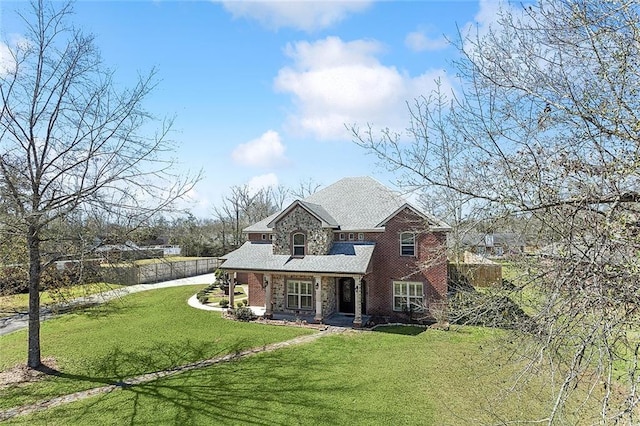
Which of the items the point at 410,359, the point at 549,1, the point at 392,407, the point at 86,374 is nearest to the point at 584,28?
the point at 549,1

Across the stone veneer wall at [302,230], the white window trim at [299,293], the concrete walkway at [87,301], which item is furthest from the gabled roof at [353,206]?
the concrete walkway at [87,301]

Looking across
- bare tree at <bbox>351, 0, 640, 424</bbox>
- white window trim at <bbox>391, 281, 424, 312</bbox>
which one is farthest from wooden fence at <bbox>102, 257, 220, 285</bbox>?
bare tree at <bbox>351, 0, 640, 424</bbox>

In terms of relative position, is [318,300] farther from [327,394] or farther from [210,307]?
[327,394]

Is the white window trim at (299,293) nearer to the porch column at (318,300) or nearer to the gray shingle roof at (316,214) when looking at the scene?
the porch column at (318,300)

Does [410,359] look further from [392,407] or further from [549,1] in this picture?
[549,1]

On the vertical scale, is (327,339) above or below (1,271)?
below

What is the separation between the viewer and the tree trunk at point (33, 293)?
12797mm

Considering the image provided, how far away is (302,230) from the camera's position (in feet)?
69.6

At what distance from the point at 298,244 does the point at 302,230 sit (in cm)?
86

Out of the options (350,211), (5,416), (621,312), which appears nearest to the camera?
(621,312)

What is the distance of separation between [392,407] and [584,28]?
30.8ft

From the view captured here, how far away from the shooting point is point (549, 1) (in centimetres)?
611

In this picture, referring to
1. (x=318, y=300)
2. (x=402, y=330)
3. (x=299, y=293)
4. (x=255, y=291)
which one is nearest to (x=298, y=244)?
(x=299, y=293)

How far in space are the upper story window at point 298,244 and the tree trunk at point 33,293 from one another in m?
11.8
